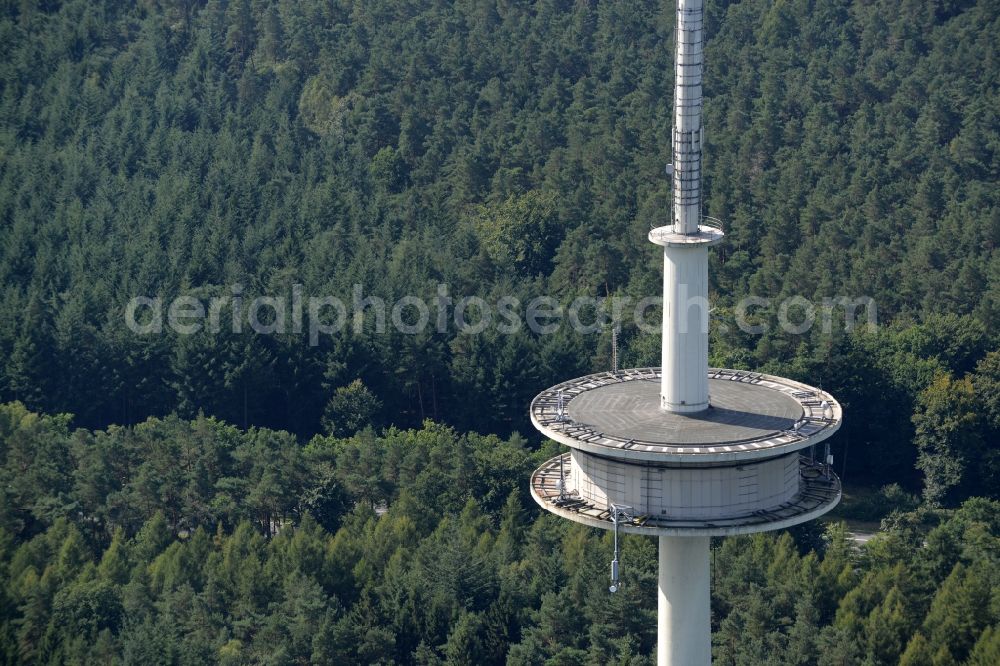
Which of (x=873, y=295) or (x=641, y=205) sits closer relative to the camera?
(x=873, y=295)

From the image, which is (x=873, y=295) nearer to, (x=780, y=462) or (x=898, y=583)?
(x=898, y=583)

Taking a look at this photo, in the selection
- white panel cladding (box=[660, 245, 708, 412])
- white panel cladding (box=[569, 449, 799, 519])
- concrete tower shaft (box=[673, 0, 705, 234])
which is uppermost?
concrete tower shaft (box=[673, 0, 705, 234])

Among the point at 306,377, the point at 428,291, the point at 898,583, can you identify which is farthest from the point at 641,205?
the point at 898,583

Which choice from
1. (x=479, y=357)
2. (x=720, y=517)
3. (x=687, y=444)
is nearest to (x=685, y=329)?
(x=687, y=444)

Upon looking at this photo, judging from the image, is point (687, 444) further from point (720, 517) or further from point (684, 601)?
point (684, 601)

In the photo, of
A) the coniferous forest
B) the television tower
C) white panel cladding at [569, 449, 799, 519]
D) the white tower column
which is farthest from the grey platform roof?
the coniferous forest

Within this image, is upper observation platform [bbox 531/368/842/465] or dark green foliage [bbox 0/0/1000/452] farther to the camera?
dark green foliage [bbox 0/0/1000/452]

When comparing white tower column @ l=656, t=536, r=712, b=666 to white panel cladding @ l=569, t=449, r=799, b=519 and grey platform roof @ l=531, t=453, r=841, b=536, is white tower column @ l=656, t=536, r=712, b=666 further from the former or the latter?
white panel cladding @ l=569, t=449, r=799, b=519
